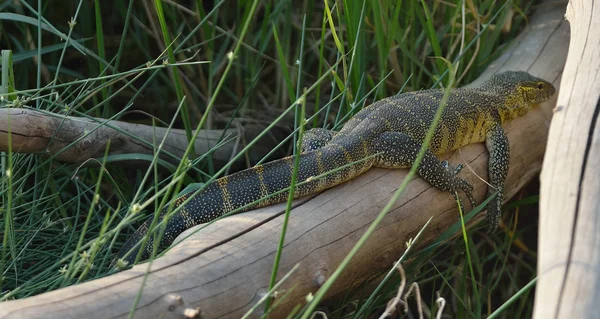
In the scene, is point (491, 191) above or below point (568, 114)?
below

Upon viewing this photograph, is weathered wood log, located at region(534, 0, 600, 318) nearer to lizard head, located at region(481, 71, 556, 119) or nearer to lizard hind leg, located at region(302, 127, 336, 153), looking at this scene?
lizard hind leg, located at region(302, 127, 336, 153)

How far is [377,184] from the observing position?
11.8ft

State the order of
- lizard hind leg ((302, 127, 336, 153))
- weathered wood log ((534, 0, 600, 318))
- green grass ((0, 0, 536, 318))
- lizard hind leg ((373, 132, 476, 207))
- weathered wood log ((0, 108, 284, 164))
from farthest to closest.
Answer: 1. green grass ((0, 0, 536, 318))
2. lizard hind leg ((302, 127, 336, 153))
3. lizard hind leg ((373, 132, 476, 207))
4. weathered wood log ((0, 108, 284, 164))
5. weathered wood log ((534, 0, 600, 318))

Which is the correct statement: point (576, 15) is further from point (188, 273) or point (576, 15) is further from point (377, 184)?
point (188, 273)

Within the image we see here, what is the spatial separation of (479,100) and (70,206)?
2523 millimetres

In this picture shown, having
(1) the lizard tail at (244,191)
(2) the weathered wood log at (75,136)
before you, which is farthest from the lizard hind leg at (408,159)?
(2) the weathered wood log at (75,136)

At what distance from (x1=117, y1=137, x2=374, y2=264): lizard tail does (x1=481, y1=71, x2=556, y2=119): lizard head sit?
1.44 meters

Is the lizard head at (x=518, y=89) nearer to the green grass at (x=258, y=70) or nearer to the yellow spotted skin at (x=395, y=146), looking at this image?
the yellow spotted skin at (x=395, y=146)

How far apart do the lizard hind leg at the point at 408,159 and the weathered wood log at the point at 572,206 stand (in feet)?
3.11

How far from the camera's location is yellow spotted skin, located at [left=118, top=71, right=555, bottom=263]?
3.32 m

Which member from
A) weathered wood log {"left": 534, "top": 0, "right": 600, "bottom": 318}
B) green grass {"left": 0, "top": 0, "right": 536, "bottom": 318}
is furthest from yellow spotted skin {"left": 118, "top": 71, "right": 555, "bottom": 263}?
weathered wood log {"left": 534, "top": 0, "right": 600, "bottom": 318}

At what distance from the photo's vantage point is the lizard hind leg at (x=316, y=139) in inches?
153

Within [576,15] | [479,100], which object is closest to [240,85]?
[479,100]

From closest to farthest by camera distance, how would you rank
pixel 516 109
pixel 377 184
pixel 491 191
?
1. pixel 377 184
2. pixel 491 191
3. pixel 516 109
